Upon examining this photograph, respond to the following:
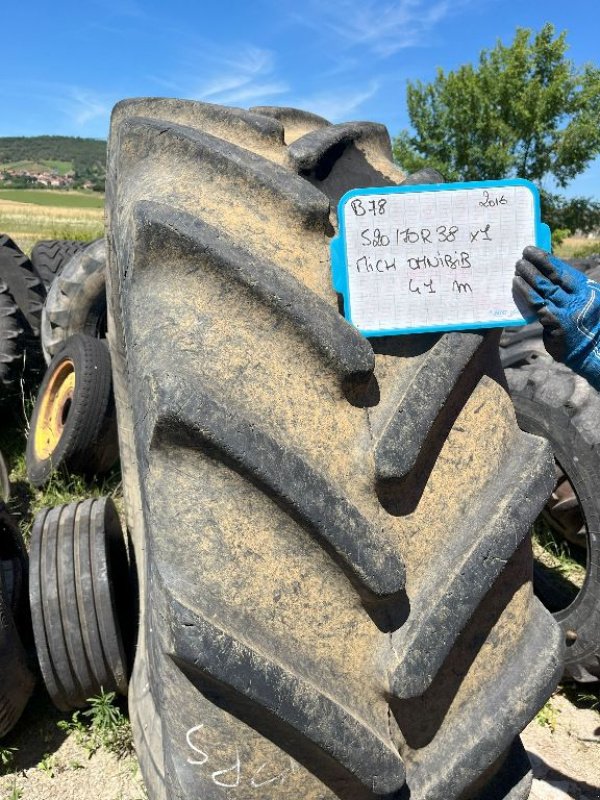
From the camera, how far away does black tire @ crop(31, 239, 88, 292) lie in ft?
15.3

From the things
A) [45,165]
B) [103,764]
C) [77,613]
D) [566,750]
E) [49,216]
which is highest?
[45,165]

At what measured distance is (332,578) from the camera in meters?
0.91

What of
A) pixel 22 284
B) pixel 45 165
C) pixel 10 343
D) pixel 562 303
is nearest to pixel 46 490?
pixel 10 343

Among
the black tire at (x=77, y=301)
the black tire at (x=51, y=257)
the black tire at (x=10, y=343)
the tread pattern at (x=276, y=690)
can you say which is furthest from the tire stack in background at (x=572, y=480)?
the black tire at (x=51, y=257)

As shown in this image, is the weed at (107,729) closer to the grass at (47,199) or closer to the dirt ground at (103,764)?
the dirt ground at (103,764)

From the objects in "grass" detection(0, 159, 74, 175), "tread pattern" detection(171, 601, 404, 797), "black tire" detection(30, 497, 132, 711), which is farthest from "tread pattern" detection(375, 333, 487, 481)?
"grass" detection(0, 159, 74, 175)

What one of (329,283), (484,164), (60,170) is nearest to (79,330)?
(329,283)

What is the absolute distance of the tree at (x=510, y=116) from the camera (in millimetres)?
14188

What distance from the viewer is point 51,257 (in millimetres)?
4734

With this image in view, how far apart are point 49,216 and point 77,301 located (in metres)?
14.7

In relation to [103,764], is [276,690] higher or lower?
higher

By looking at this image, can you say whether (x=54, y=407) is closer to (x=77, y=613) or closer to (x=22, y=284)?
(x=22, y=284)

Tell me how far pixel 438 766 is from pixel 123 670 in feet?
2.91

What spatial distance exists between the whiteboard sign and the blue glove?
32 mm
